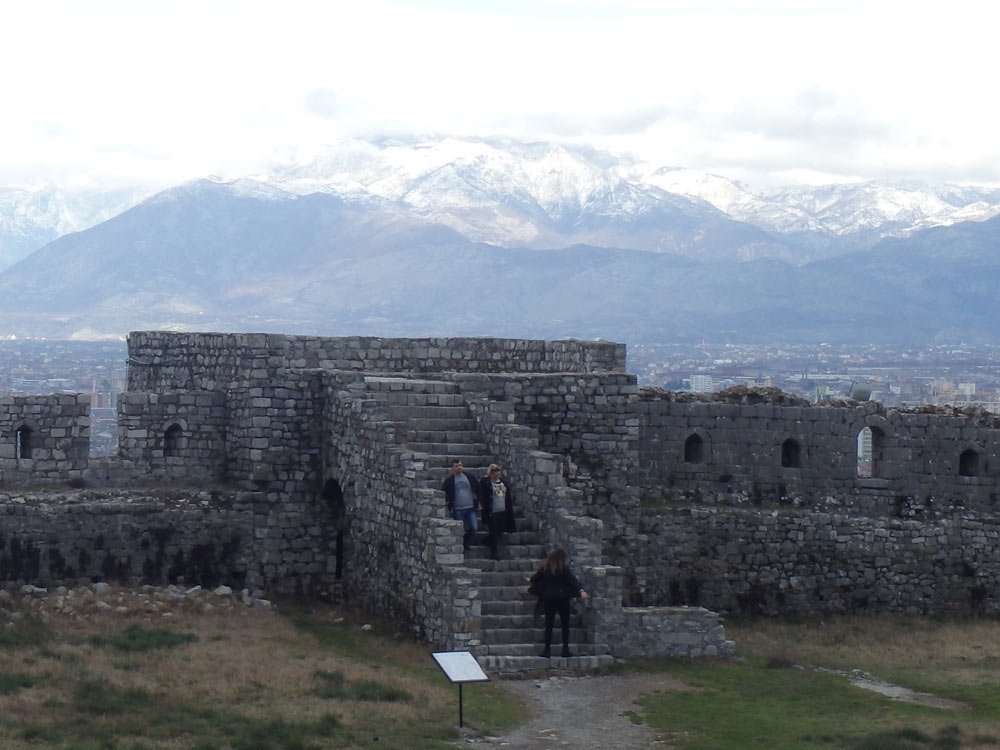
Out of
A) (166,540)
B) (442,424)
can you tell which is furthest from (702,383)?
→ (442,424)

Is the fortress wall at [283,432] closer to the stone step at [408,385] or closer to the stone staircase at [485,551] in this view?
the stone step at [408,385]

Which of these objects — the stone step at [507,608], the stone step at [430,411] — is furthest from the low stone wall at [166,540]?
the stone step at [507,608]

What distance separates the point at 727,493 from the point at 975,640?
5.28m

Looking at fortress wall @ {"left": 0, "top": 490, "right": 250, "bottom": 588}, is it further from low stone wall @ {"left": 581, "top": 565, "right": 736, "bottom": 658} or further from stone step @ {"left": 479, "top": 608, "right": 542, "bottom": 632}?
low stone wall @ {"left": 581, "top": 565, "right": 736, "bottom": 658}

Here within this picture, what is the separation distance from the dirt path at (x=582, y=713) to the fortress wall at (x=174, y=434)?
28.9 ft

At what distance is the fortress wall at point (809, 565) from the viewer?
101ft

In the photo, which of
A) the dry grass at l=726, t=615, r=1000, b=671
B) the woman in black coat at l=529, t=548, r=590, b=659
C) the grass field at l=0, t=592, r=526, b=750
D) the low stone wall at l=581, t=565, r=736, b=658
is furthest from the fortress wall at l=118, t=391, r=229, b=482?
the dry grass at l=726, t=615, r=1000, b=671

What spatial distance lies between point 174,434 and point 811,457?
1039 cm

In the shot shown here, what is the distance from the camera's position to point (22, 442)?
96.4ft

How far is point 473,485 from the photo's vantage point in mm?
25922

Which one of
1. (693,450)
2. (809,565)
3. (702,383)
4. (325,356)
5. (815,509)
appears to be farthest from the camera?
(702,383)

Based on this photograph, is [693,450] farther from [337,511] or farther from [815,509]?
[337,511]

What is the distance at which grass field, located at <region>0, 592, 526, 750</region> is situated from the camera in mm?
19391

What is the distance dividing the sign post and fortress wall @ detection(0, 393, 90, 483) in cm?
1057
